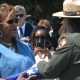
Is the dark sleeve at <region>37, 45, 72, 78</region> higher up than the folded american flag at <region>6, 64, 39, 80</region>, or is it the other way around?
the dark sleeve at <region>37, 45, 72, 78</region>

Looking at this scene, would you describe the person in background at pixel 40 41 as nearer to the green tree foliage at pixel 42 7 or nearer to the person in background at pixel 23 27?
the person in background at pixel 23 27

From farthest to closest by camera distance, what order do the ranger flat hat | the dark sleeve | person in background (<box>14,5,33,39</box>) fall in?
person in background (<box>14,5,33,39</box>) < the ranger flat hat < the dark sleeve

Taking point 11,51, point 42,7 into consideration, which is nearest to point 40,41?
point 11,51

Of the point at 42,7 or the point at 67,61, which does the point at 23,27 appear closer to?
the point at 67,61

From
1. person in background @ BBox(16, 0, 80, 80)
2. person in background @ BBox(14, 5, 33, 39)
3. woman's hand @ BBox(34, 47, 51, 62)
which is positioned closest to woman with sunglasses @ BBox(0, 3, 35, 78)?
person in background @ BBox(16, 0, 80, 80)

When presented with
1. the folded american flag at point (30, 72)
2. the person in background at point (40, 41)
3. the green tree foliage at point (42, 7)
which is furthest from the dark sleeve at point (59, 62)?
the green tree foliage at point (42, 7)

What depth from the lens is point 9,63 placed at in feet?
17.0

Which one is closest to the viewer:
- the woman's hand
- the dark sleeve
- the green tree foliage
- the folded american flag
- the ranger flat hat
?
the dark sleeve

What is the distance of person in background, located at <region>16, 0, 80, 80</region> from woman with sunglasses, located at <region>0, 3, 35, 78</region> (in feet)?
1.34

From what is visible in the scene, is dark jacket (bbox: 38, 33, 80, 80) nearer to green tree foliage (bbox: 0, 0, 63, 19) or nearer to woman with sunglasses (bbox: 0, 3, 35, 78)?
woman with sunglasses (bbox: 0, 3, 35, 78)

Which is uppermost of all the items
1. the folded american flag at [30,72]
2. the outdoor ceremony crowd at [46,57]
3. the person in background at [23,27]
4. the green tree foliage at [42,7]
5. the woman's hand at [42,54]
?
the outdoor ceremony crowd at [46,57]

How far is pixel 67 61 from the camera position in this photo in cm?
467

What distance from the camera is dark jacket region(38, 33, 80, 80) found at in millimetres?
4668

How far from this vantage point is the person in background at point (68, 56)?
4672mm
